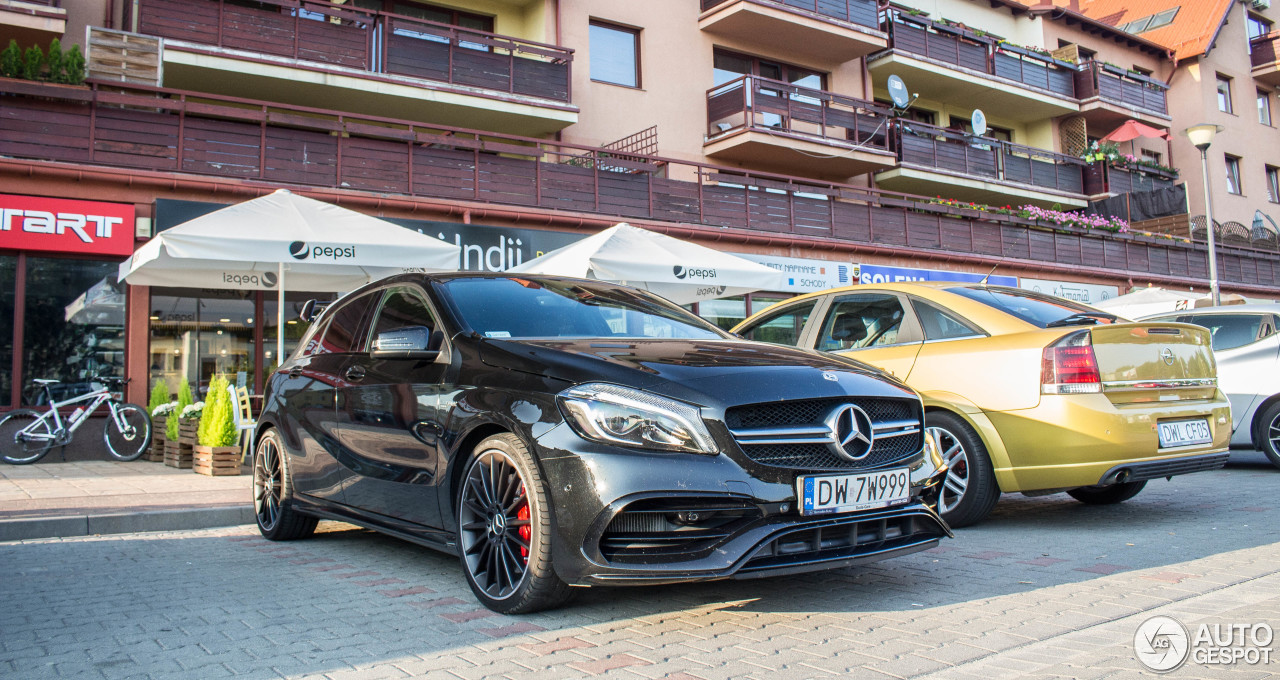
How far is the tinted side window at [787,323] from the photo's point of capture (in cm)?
723

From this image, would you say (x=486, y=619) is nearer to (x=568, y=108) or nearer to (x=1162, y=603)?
(x=1162, y=603)

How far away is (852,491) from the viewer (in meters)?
3.70

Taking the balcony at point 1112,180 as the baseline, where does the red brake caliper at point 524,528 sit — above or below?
below

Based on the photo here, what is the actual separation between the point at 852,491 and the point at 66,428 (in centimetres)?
1099

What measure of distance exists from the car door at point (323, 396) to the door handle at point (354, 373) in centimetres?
6

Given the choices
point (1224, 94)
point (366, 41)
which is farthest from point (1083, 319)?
point (1224, 94)

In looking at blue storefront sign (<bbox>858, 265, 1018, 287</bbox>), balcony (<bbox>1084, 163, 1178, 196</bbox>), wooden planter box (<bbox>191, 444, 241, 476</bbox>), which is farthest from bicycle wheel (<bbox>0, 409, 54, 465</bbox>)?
balcony (<bbox>1084, 163, 1178, 196</bbox>)

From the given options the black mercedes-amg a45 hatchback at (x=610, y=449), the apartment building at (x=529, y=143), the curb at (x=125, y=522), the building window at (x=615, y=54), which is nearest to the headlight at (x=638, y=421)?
the black mercedes-amg a45 hatchback at (x=610, y=449)

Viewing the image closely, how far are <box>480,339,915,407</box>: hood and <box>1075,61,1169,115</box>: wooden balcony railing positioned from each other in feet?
94.7

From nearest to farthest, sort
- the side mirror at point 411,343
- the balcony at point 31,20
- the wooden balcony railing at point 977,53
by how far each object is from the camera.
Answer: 1. the side mirror at point 411,343
2. the balcony at point 31,20
3. the wooden balcony railing at point 977,53

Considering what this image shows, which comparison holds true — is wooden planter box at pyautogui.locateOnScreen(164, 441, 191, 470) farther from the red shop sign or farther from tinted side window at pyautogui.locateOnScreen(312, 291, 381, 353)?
tinted side window at pyautogui.locateOnScreen(312, 291, 381, 353)

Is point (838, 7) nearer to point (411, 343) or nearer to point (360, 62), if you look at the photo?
point (360, 62)

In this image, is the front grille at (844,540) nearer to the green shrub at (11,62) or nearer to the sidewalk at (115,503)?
the sidewalk at (115,503)

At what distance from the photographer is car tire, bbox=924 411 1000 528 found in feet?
19.2
